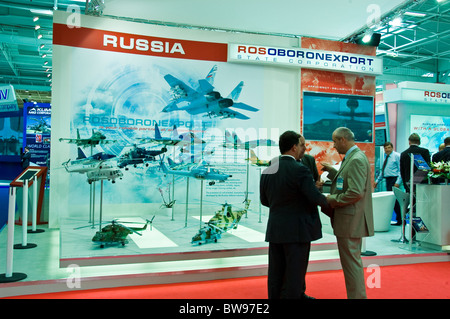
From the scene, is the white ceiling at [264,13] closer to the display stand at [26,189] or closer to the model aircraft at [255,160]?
the model aircraft at [255,160]

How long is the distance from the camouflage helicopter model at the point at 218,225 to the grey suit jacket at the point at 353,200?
6.04 feet

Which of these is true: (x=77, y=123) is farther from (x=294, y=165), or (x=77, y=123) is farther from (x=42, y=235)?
(x=294, y=165)

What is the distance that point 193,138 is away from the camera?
6660mm

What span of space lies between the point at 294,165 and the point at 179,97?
165 inches

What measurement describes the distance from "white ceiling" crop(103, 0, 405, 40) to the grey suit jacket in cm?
328

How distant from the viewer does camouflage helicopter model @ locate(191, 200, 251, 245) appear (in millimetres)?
4520

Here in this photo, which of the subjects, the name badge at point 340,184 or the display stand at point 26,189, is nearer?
the name badge at point 340,184

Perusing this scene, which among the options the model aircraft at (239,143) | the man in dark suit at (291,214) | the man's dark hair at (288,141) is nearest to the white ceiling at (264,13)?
the model aircraft at (239,143)

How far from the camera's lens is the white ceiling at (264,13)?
18.2 feet

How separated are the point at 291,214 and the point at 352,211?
0.55 metres

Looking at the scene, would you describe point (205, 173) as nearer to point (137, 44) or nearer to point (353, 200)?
point (353, 200)

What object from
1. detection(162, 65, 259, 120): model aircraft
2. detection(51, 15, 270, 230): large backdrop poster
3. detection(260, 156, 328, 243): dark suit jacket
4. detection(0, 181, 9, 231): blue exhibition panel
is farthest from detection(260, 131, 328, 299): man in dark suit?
detection(0, 181, 9, 231): blue exhibition panel

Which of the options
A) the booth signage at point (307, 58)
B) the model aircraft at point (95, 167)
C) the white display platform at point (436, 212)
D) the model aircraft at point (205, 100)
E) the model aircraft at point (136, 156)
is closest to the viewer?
the model aircraft at point (95, 167)

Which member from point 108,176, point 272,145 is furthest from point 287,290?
point 272,145
